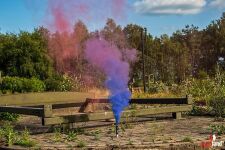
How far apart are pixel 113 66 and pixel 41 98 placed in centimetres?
514

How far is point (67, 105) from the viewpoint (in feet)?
46.7

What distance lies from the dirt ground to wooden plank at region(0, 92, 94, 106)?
0.83 meters

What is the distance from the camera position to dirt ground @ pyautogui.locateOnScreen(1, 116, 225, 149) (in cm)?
832

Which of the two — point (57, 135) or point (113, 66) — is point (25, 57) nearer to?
point (57, 135)

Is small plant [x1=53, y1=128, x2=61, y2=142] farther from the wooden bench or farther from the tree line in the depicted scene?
the tree line

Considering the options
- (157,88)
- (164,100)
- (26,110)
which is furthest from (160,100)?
(157,88)

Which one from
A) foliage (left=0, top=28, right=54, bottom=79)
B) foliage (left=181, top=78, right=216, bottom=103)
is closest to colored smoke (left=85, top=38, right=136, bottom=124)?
foliage (left=181, top=78, right=216, bottom=103)

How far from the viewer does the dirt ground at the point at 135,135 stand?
8320 mm

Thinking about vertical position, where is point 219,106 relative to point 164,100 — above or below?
below

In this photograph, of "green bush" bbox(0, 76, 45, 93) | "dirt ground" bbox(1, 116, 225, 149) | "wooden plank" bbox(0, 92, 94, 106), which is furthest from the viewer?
"green bush" bbox(0, 76, 45, 93)

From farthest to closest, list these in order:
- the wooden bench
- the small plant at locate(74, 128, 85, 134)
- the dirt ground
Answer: the small plant at locate(74, 128, 85, 134) → the wooden bench → the dirt ground

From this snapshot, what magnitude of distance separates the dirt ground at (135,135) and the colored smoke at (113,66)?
74cm

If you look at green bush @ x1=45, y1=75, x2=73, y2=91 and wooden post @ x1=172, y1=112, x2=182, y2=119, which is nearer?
wooden post @ x1=172, y1=112, x2=182, y2=119

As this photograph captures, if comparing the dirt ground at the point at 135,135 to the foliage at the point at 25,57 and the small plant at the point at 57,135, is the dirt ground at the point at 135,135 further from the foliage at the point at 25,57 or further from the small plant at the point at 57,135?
the foliage at the point at 25,57
